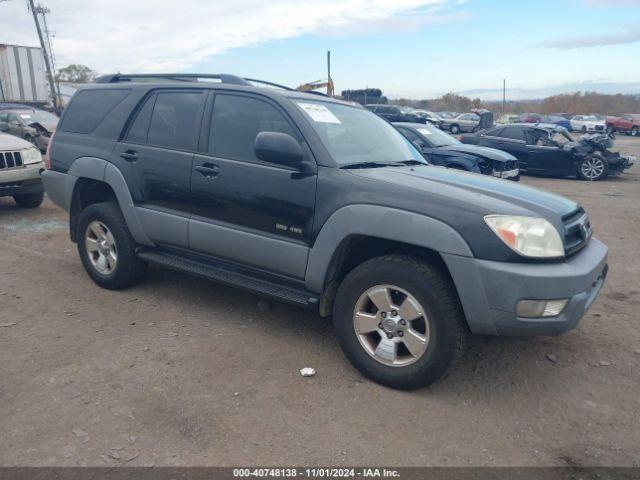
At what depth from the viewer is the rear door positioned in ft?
13.7

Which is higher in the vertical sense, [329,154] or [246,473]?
[329,154]

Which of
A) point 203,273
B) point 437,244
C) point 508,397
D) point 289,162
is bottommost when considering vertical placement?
point 508,397

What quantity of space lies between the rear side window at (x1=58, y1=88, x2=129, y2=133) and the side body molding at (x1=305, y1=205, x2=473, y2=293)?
98.1 inches

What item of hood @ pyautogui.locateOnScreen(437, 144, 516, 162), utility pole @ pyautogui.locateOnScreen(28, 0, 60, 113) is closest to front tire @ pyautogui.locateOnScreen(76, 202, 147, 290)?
hood @ pyautogui.locateOnScreen(437, 144, 516, 162)

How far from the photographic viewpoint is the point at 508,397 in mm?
3285

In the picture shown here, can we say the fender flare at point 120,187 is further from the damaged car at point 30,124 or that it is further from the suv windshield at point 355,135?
the damaged car at point 30,124

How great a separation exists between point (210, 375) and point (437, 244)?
1667 mm

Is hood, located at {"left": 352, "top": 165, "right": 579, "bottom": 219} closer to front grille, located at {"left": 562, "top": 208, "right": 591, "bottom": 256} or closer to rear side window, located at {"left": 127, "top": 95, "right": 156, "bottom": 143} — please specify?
front grille, located at {"left": 562, "top": 208, "right": 591, "bottom": 256}

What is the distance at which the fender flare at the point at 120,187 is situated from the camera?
14.8 feet

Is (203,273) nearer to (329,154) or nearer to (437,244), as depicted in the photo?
(329,154)

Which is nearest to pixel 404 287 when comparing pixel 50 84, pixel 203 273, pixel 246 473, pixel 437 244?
pixel 437 244

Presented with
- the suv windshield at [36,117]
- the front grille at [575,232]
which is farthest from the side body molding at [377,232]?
the suv windshield at [36,117]

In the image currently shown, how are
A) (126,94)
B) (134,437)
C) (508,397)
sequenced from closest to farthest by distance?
1. (134,437)
2. (508,397)
3. (126,94)

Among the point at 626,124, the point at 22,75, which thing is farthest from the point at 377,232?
the point at 626,124
